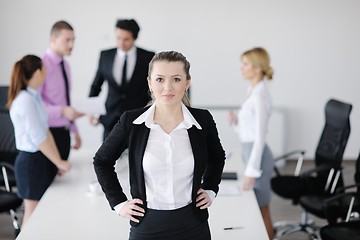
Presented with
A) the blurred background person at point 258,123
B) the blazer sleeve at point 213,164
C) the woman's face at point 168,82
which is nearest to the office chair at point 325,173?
the blurred background person at point 258,123

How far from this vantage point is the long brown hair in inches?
150

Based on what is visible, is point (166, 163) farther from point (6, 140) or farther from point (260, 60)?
point (6, 140)

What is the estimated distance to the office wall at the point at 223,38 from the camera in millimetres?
6840

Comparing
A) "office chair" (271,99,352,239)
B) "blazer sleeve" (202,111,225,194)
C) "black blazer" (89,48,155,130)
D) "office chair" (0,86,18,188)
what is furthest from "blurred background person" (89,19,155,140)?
"blazer sleeve" (202,111,225,194)

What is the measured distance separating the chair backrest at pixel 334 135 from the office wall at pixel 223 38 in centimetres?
202

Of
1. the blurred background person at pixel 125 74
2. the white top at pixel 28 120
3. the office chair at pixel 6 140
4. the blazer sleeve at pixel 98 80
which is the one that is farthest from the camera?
the office chair at pixel 6 140

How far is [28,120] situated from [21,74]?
0.30 meters

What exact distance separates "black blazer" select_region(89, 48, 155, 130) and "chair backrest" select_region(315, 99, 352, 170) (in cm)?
149

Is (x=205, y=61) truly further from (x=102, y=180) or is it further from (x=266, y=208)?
(x=102, y=180)

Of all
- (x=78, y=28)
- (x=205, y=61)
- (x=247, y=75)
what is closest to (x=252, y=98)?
(x=247, y=75)

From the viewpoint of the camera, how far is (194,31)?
271 inches

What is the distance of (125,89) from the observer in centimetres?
472

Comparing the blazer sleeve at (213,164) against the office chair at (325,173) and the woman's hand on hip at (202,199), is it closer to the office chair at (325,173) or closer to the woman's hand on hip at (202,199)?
the woman's hand on hip at (202,199)

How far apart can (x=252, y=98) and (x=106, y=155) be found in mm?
1799
